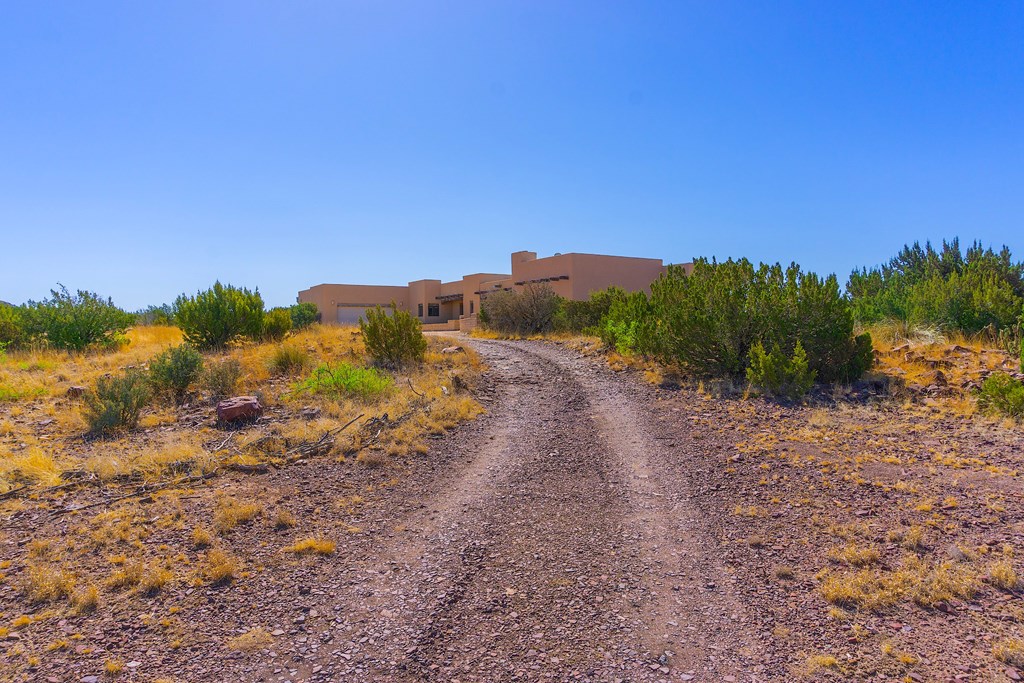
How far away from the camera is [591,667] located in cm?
300

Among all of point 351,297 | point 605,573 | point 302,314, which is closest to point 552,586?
point 605,573

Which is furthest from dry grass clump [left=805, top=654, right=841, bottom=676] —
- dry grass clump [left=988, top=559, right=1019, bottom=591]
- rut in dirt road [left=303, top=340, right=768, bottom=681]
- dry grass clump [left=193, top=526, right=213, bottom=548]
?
dry grass clump [left=193, top=526, right=213, bottom=548]

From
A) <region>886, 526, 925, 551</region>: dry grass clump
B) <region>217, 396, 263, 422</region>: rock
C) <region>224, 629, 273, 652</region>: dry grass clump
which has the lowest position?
<region>224, 629, 273, 652</region>: dry grass clump

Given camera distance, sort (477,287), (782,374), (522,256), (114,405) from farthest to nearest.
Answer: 1. (477,287)
2. (522,256)
3. (782,374)
4. (114,405)

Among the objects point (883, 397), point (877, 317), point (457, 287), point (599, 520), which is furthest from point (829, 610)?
point (457, 287)

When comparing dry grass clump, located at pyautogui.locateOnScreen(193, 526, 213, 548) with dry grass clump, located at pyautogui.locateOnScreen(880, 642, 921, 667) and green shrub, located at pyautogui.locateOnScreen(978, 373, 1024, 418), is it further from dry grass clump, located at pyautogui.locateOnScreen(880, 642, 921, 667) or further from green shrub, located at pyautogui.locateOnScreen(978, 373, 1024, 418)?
green shrub, located at pyautogui.locateOnScreen(978, 373, 1024, 418)

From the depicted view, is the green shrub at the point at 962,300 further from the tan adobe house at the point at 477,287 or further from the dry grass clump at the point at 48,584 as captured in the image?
the dry grass clump at the point at 48,584

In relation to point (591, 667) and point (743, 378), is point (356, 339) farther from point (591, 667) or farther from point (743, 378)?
point (591, 667)

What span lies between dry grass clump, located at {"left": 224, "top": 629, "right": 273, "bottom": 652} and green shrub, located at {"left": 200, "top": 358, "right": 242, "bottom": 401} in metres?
7.40

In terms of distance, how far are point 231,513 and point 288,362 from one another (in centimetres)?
802

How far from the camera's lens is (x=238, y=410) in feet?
27.5

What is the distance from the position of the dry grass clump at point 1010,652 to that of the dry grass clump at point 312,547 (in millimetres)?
4091

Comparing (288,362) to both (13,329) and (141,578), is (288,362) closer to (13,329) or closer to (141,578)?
(141,578)

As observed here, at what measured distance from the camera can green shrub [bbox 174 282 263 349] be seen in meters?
16.3
